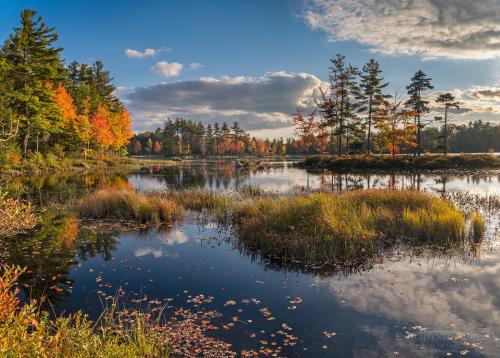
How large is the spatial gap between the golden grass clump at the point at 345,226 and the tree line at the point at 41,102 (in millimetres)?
30829

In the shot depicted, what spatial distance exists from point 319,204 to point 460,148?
12973cm

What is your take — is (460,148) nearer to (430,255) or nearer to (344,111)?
(344,111)

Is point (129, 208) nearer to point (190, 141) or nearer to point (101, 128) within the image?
point (101, 128)

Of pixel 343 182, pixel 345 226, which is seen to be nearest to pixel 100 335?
pixel 345 226

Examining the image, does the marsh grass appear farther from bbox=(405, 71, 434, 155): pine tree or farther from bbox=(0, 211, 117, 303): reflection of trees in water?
bbox=(405, 71, 434, 155): pine tree

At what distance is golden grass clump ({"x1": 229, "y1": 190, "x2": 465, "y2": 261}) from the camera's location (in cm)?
1175

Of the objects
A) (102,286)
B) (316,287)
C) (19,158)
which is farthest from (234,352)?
(19,158)

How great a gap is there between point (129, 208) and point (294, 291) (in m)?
11.8

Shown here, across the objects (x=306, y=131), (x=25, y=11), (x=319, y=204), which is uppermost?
(x=25, y=11)

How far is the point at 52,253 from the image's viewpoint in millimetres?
12250

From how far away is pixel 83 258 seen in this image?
12.0 m

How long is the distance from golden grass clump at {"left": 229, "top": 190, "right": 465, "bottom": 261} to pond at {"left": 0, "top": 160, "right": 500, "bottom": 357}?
2.75 feet

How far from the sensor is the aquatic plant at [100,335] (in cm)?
405

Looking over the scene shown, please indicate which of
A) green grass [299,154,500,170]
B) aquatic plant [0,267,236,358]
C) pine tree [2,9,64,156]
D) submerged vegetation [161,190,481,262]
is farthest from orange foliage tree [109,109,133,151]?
aquatic plant [0,267,236,358]
